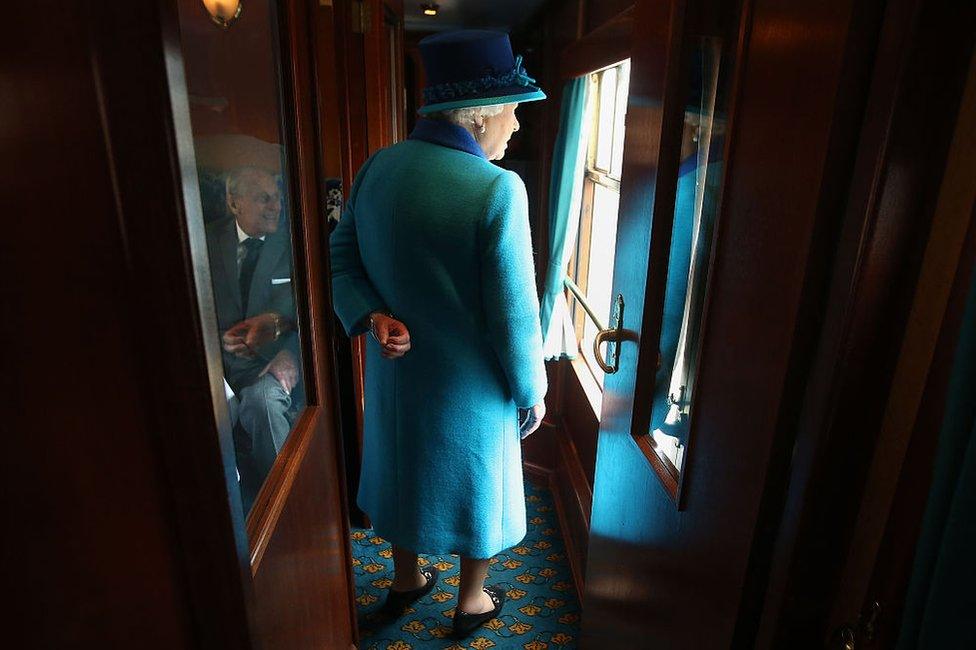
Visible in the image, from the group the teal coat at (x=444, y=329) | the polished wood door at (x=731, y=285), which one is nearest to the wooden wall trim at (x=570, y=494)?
the teal coat at (x=444, y=329)

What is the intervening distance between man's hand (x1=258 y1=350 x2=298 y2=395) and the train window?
1130mm

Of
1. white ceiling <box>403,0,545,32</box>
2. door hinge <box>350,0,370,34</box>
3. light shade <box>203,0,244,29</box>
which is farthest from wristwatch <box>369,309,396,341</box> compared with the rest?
white ceiling <box>403,0,545,32</box>

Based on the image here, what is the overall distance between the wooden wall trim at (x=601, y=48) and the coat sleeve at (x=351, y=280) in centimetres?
69

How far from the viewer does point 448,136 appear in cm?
143

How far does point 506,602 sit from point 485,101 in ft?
4.86

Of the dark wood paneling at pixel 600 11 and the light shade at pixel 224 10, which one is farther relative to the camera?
the dark wood paneling at pixel 600 11

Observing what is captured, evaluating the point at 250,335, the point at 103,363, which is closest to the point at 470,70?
the point at 250,335

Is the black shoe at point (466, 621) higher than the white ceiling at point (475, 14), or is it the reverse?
the white ceiling at point (475, 14)

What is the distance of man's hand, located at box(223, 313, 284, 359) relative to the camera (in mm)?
817

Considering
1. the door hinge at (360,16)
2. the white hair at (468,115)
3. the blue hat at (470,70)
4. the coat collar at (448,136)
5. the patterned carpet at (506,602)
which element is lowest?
the patterned carpet at (506,602)

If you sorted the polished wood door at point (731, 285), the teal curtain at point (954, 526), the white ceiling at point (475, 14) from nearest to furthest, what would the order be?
1. the teal curtain at point (954, 526)
2. the polished wood door at point (731, 285)
3. the white ceiling at point (475, 14)

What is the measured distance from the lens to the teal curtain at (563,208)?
7.03ft

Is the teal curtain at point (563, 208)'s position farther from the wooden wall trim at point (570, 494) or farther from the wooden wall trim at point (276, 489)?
the wooden wall trim at point (276, 489)

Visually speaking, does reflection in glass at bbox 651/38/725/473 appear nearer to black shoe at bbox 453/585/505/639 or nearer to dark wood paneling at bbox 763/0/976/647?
dark wood paneling at bbox 763/0/976/647
